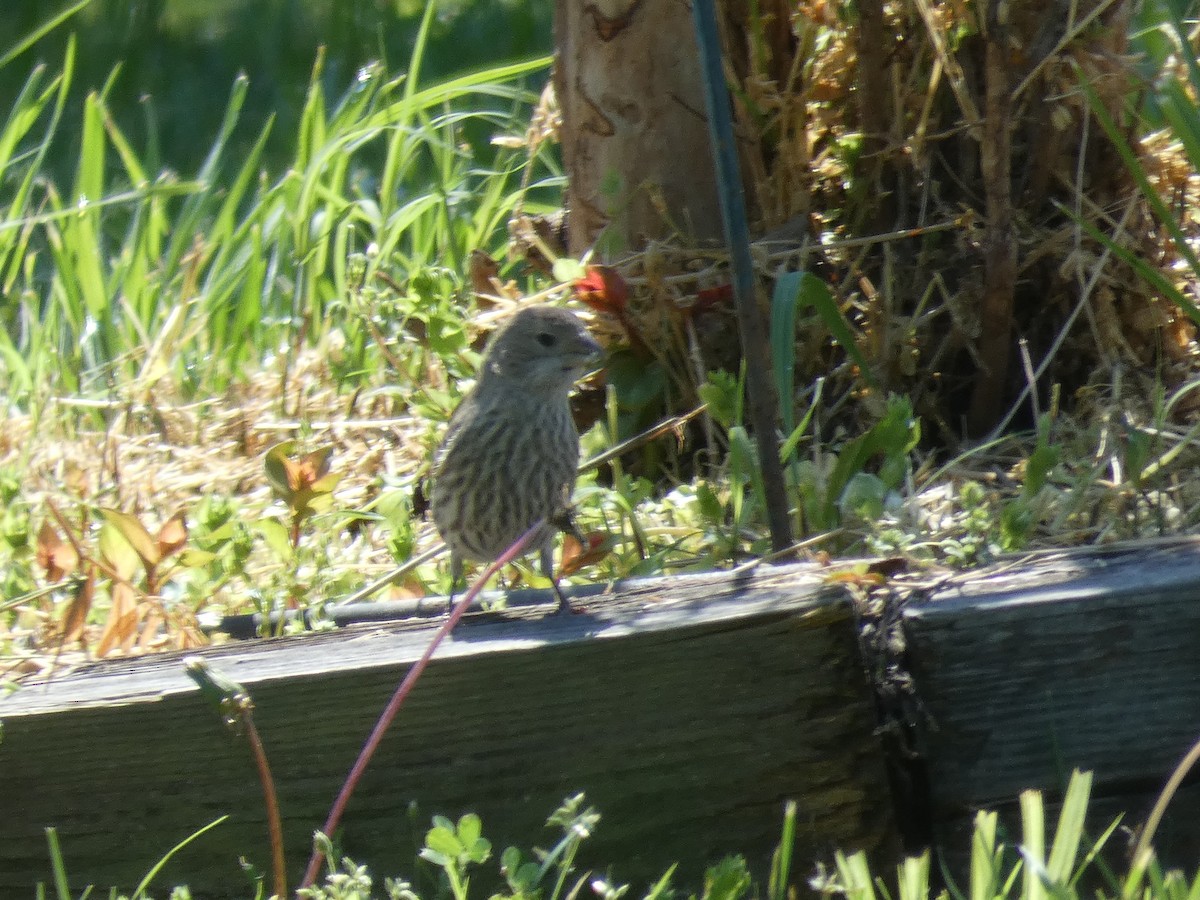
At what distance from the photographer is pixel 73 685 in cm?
260

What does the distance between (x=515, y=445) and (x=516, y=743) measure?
5.20 feet

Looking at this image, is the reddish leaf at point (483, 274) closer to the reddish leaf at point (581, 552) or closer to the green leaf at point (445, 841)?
the reddish leaf at point (581, 552)

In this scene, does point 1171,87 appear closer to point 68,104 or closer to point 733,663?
point 733,663

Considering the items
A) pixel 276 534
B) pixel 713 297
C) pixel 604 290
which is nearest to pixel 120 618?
pixel 276 534

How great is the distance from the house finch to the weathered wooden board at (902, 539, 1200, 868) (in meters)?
1.60

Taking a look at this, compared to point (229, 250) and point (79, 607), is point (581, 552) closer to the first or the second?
point (79, 607)

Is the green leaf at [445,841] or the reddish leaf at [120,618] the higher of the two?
the reddish leaf at [120,618]

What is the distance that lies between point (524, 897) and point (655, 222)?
8.11ft

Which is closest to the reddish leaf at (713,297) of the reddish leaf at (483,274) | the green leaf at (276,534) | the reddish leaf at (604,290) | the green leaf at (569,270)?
the reddish leaf at (604,290)

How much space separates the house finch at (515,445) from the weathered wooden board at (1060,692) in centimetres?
160

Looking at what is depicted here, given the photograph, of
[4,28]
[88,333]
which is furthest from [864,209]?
[4,28]

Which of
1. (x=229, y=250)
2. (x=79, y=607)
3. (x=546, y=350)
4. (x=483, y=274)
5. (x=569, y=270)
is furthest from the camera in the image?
(x=229, y=250)

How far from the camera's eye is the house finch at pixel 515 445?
3.90 meters

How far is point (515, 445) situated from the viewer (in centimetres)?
399
